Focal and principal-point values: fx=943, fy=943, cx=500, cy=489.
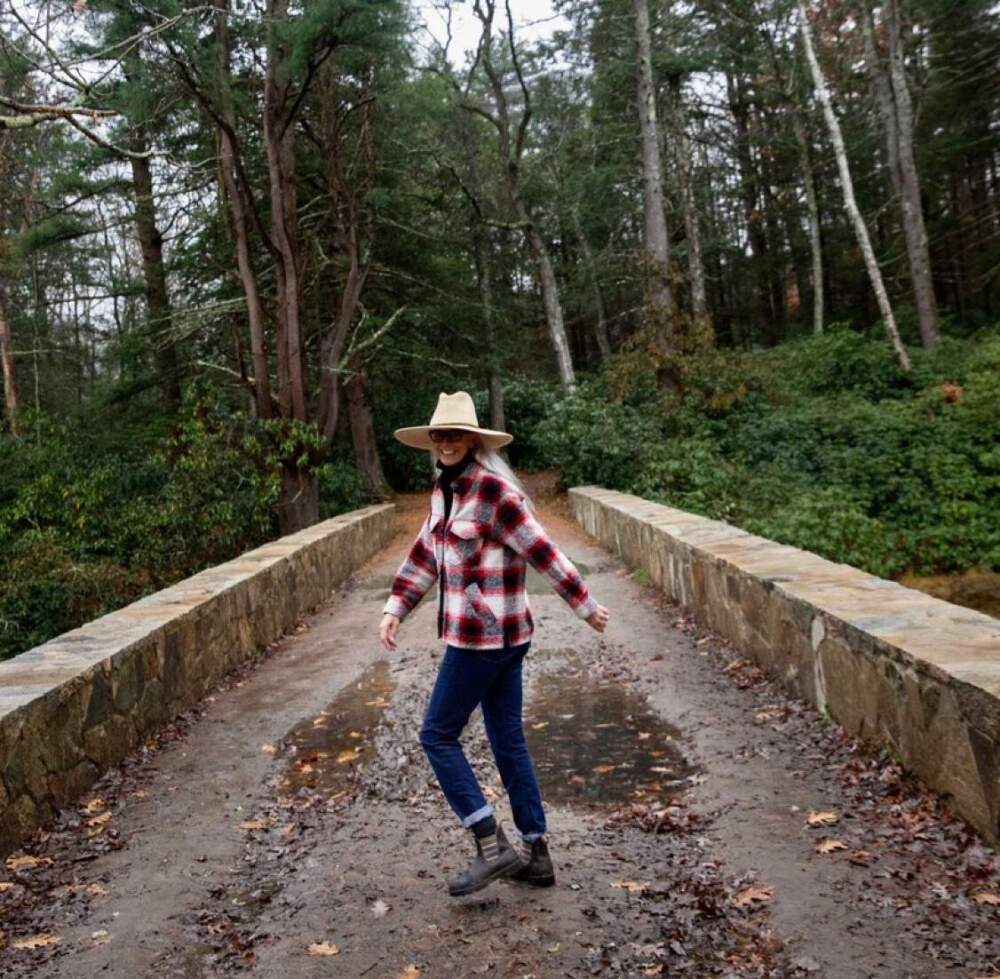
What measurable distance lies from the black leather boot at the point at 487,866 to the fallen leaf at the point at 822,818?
1.31 m

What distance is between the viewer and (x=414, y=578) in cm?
379

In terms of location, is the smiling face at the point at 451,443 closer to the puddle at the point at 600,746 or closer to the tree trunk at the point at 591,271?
the puddle at the point at 600,746

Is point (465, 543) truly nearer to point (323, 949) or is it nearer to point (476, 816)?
point (476, 816)

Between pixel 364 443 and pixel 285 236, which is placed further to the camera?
pixel 364 443

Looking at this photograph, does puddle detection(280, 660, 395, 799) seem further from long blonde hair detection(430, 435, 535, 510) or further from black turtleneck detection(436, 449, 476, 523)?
long blonde hair detection(430, 435, 535, 510)

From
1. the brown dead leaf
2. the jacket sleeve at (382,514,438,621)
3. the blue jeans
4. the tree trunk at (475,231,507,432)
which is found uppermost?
the tree trunk at (475,231,507,432)

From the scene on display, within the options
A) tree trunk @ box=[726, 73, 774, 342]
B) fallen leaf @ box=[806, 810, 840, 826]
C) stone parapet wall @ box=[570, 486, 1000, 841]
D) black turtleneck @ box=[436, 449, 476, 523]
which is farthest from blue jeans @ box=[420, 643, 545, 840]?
tree trunk @ box=[726, 73, 774, 342]

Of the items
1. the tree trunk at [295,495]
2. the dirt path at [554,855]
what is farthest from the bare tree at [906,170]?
the dirt path at [554,855]

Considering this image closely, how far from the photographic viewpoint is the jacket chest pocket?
3449mm

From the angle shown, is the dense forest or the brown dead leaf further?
the dense forest

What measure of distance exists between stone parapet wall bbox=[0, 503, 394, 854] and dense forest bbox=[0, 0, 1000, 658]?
3.91 metres

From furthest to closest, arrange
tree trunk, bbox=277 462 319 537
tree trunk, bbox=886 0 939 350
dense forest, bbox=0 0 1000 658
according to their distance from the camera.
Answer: tree trunk, bbox=886 0 939 350 < tree trunk, bbox=277 462 319 537 < dense forest, bbox=0 0 1000 658

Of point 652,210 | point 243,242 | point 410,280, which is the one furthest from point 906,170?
point 243,242

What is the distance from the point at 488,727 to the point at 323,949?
37.6 inches
